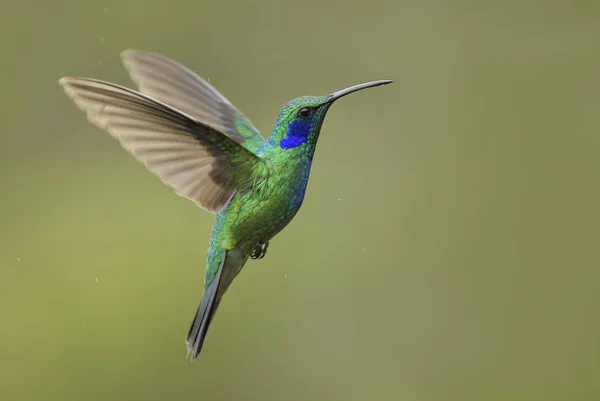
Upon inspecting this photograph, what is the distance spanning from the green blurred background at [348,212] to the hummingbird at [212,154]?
1.29m

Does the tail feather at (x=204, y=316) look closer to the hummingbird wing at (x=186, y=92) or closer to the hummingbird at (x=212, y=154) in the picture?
the hummingbird at (x=212, y=154)

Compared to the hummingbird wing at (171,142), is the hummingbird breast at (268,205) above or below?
below

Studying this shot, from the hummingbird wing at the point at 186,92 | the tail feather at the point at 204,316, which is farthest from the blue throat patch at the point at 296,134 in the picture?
the tail feather at the point at 204,316

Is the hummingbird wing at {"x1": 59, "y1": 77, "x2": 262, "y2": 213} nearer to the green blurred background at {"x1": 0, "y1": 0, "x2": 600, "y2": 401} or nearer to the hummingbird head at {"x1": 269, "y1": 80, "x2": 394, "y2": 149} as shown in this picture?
the hummingbird head at {"x1": 269, "y1": 80, "x2": 394, "y2": 149}

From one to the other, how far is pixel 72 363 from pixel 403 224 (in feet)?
3.81

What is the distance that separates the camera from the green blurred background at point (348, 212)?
2607 mm

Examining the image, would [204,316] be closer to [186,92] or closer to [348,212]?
[186,92]

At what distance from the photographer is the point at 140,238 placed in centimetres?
266

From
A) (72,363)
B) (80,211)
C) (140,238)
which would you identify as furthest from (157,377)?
(80,211)

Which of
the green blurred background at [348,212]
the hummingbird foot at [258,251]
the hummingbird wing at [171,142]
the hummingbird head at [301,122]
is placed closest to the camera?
the hummingbird wing at [171,142]

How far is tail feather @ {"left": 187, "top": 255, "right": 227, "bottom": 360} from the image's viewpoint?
4.00ft

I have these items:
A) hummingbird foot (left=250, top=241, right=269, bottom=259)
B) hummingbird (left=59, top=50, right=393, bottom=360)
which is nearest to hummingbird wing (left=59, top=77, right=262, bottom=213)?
hummingbird (left=59, top=50, right=393, bottom=360)

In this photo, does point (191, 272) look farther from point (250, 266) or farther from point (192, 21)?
point (192, 21)

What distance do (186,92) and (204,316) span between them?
394 millimetres
